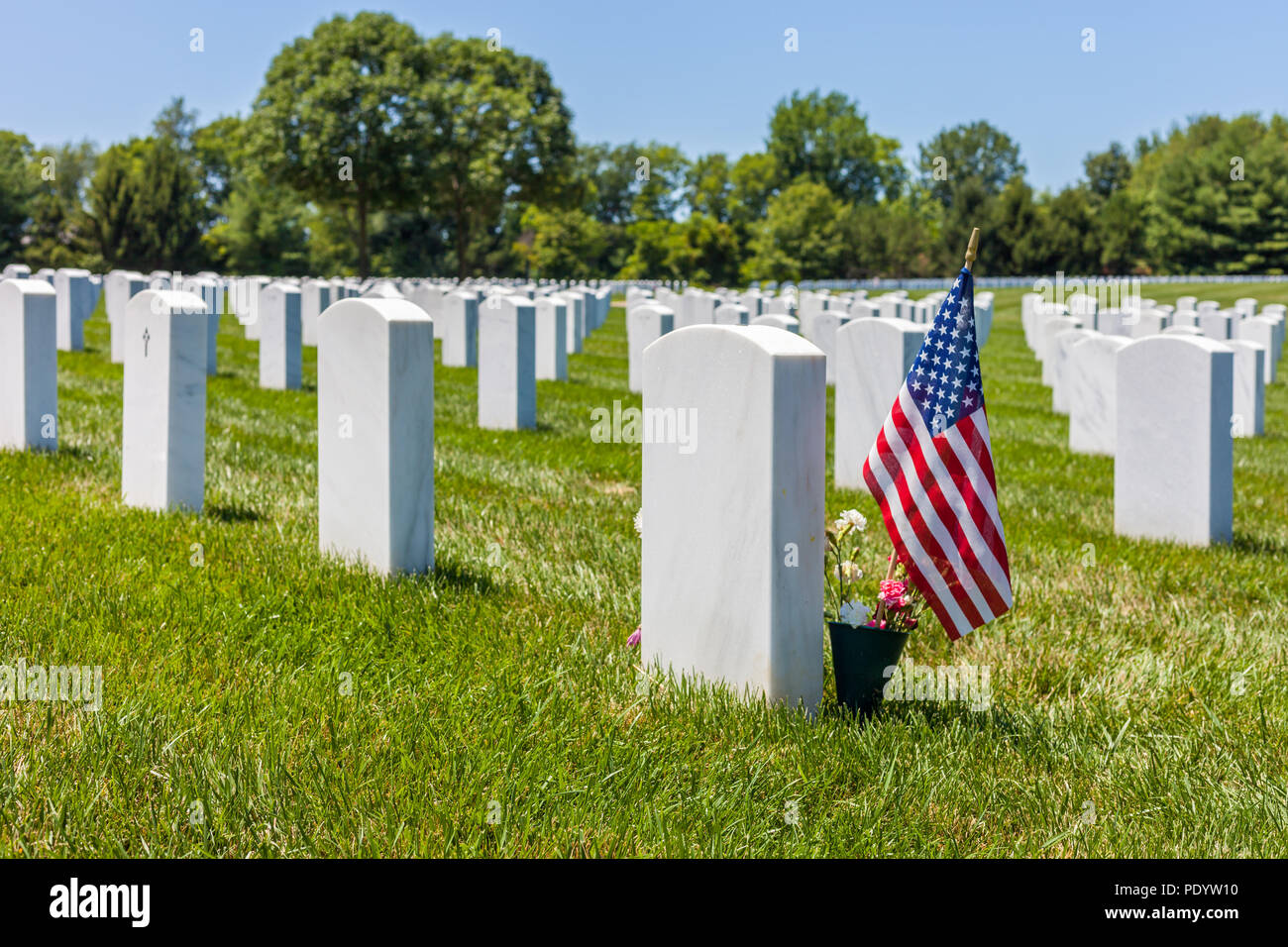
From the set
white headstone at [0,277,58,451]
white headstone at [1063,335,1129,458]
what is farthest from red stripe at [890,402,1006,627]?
white headstone at [1063,335,1129,458]

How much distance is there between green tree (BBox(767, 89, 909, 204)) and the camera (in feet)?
319

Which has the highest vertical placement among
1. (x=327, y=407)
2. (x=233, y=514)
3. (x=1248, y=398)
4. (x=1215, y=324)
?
(x=1215, y=324)

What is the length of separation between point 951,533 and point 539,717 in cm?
138

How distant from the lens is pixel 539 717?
3.44 metres

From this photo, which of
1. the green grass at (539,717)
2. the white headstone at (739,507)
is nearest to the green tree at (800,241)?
the green grass at (539,717)

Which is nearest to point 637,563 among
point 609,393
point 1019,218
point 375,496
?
point 375,496

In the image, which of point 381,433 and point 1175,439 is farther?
point 1175,439

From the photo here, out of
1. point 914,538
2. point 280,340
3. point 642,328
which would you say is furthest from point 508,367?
point 914,538

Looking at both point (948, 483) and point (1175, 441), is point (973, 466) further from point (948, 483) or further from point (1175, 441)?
point (1175, 441)

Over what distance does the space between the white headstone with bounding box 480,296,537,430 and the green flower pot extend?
6819 millimetres

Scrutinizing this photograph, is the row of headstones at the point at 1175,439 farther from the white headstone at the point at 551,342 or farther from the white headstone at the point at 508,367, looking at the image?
the white headstone at the point at 551,342

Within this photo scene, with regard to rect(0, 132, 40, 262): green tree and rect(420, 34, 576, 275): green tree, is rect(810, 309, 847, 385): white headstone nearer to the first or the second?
rect(420, 34, 576, 275): green tree
